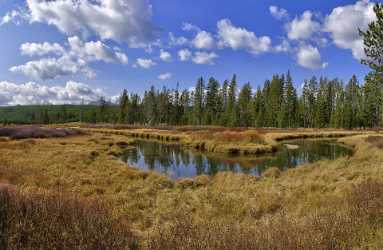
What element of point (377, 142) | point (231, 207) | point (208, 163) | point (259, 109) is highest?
point (259, 109)

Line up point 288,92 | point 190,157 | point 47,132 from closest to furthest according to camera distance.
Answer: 1. point 190,157
2. point 47,132
3. point 288,92

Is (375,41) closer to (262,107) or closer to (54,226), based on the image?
(54,226)

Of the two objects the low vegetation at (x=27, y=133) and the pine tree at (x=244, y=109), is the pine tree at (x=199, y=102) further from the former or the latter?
the low vegetation at (x=27, y=133)

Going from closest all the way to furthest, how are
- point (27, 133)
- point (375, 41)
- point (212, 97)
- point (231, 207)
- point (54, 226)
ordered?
point (54, 226) → point (231, 207) → point (375, 41) → point (27, 133) → point (212, 97)

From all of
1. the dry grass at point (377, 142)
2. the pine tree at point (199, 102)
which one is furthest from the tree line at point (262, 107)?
the dry grass at point (377, 142)

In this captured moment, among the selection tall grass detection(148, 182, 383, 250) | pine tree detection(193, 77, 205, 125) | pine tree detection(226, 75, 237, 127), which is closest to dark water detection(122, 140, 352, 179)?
tall grass detection(148, 182, 383, 250)

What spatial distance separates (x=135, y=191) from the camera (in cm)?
1039

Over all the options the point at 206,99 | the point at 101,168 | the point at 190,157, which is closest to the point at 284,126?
the point at 206,99

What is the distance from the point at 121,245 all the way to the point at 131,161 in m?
18.9

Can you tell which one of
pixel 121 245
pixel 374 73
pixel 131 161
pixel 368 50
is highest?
pixel 368 50

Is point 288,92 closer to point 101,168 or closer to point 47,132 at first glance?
point 47,132

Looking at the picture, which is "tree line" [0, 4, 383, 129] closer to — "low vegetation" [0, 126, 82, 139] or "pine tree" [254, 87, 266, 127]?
"pine tree" [254, 87, 266, 127]

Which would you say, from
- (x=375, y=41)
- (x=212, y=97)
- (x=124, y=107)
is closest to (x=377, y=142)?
(x=375, y=41)

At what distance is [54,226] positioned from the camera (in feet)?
12.8
